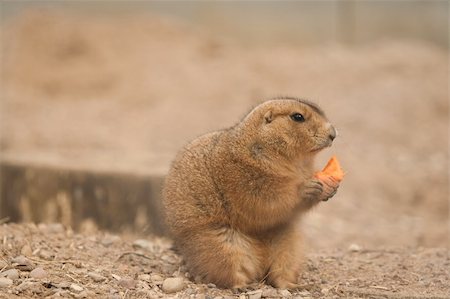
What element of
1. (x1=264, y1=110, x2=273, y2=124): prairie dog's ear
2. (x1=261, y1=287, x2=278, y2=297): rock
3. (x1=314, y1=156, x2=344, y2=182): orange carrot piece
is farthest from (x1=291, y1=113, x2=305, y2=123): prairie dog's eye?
(x1=261, y1=287, x2=278, y2=297): rock

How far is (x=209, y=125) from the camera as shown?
14.3m

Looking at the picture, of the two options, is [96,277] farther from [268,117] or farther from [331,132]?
[331,132]

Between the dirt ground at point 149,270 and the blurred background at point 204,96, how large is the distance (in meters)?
1.96

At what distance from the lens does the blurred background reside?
9703 mm

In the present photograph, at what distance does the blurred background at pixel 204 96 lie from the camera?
970 centimetres

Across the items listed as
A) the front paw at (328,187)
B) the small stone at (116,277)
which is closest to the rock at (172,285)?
the small stone at (116,277)

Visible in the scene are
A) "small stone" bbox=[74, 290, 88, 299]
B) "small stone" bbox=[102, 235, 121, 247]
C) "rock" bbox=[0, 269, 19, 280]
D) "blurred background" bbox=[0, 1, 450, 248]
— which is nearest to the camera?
"small stone" bbox=[74, 290, 88, 299]

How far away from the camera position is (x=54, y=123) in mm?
15047

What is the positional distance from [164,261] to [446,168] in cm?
744

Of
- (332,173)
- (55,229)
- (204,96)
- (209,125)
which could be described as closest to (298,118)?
(332,173)

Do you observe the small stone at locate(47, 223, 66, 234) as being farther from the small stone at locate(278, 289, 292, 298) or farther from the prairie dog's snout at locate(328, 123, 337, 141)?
the prairie dog's snout at locate(328, 123, 337, 141)

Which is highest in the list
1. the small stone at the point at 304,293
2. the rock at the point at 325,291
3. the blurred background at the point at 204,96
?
the blurred background at the point at 204,96

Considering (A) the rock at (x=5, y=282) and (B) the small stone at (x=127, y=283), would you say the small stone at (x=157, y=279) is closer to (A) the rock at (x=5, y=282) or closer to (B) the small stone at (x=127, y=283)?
(B) the small stone at (x=127, y=283)

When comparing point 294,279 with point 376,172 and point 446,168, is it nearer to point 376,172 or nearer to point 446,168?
point 376,172
